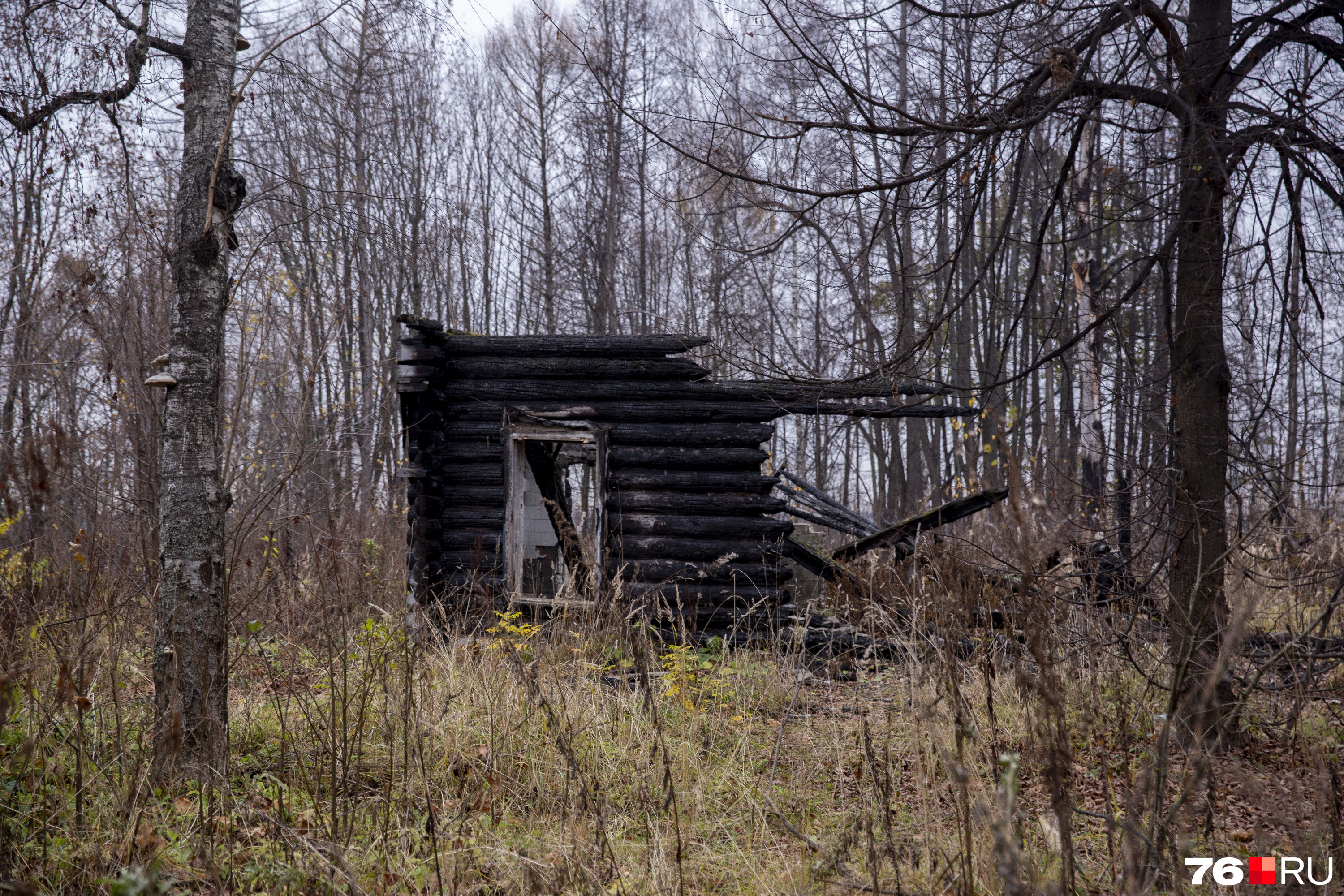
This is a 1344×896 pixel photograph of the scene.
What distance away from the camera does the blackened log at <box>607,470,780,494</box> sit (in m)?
7.84

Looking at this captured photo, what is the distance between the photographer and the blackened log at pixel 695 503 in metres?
7.80

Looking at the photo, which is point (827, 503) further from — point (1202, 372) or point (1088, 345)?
point (1202, 372)

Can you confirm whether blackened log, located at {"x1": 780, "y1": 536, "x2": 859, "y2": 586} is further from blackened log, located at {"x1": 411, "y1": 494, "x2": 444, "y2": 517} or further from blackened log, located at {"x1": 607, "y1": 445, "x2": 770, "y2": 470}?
blackened log, located at {"x1": 411, "y1": 494, "x2": 444, "y2": 517}

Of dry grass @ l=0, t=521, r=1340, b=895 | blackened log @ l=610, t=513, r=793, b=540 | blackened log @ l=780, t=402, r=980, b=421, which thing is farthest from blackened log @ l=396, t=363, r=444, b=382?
blackened log @ l=780, t=402, r=980, b=421

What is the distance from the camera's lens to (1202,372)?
4.59m

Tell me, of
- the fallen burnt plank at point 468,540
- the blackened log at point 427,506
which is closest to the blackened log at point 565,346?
the blackened log at point 427,506

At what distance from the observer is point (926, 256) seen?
460 cm

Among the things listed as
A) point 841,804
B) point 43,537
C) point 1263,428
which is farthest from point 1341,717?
point 43,537

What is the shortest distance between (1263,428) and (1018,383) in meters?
11.3

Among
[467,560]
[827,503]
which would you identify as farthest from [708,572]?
[827,503]

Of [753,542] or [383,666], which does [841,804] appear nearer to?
[383,666]

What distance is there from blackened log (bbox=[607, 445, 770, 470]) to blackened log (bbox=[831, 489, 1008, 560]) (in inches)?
51.7

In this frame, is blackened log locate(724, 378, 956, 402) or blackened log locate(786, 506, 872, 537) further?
blackened log locate(786, 506, 872, 537)

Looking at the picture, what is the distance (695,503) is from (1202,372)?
4471 mm
